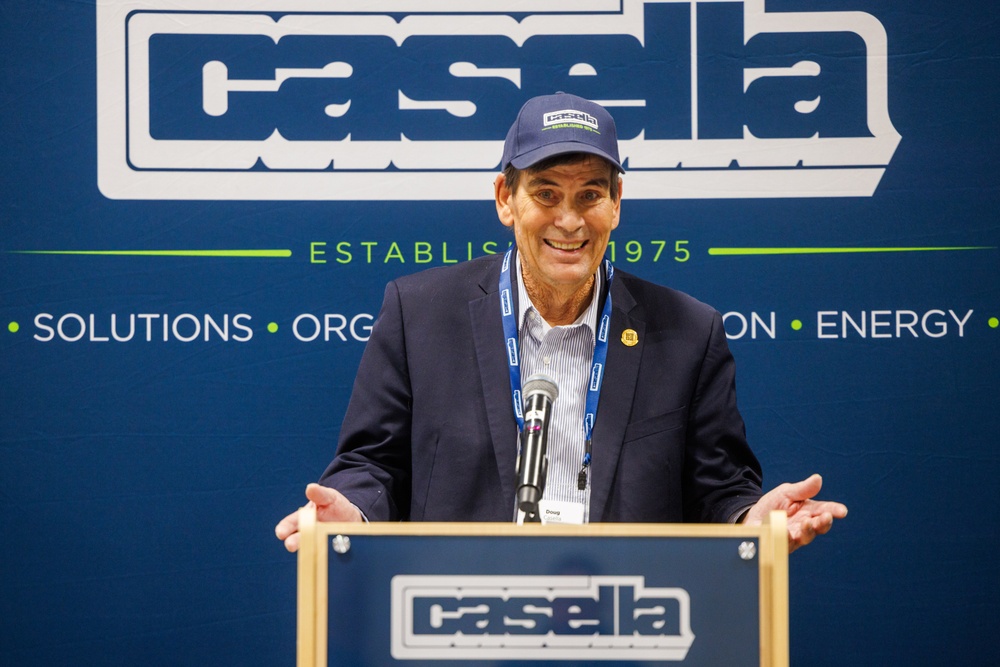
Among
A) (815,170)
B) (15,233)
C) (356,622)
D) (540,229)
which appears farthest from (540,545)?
(15,233)

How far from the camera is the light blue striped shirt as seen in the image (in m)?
1.86

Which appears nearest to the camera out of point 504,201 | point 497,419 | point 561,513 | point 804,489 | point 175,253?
point 804,489

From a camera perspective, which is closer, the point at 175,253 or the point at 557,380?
the point at 557,380

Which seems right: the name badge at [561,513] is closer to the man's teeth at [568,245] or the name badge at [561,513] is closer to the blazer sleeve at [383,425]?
the blazer sleeve at [383,425]

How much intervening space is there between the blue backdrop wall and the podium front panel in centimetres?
156

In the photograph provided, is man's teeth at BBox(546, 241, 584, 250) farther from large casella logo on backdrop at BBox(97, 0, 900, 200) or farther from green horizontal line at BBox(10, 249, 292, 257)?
green horizontal line at BBox(10, 249, 292, 257)

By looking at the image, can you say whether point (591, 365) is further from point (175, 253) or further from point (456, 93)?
point (175, 253)

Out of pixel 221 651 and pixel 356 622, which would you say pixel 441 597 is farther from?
pixel 221 651

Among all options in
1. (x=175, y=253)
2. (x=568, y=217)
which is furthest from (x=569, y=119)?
(x=175, y=253)

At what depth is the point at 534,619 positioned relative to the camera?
47.1 inches

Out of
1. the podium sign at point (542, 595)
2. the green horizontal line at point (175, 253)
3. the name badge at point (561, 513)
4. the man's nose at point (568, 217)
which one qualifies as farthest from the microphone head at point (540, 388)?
the green horizontal line at point (175, 253)

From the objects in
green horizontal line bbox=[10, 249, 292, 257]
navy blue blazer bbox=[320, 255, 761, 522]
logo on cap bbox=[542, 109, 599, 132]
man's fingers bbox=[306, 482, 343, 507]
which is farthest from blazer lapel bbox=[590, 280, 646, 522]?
green horizontal line bbox=[10, 249, 292, 257]

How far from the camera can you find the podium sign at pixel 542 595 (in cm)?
120

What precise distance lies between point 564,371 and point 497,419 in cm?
17
